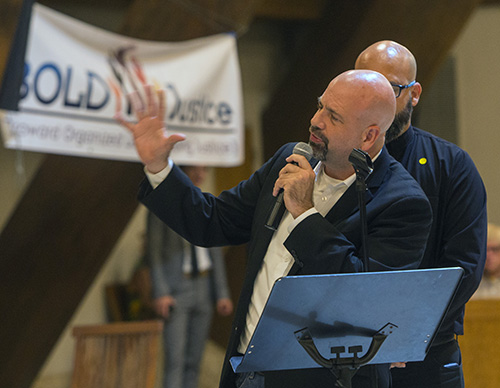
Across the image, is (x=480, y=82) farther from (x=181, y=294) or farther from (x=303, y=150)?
(x=303, y=150)

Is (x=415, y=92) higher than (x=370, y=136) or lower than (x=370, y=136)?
higher

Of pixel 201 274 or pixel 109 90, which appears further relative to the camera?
pixel 201 274

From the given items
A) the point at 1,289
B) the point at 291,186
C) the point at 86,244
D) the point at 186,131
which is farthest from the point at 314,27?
the point at 291,186

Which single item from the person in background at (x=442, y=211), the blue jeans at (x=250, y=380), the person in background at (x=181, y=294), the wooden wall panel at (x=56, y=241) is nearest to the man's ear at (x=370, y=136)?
the person in background at (x=442, y=211)

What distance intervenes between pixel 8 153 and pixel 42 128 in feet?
6.41

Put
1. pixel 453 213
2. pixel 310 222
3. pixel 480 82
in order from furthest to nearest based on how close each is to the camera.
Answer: pixel 480 82 → pixel 453 213 → pixel 310 222

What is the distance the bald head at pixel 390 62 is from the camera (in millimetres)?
1957

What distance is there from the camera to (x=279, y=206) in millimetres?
1650

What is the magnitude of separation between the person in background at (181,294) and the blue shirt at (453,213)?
2235 mm

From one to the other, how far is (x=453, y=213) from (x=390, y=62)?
0.44 m

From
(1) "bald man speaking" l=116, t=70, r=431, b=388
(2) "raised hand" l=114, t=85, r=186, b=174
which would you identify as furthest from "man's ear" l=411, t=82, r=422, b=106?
(2) "raised hand" l=114, t=85, r=186, b=174

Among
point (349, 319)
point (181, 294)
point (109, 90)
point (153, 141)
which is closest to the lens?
point (349, 319)

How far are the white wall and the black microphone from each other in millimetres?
4551

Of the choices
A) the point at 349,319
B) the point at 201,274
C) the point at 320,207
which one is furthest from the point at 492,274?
the point at 349,319
